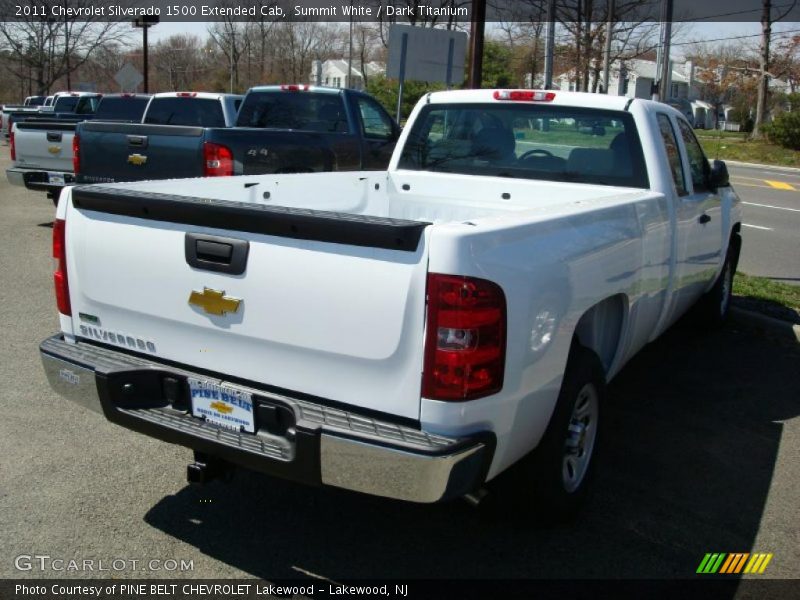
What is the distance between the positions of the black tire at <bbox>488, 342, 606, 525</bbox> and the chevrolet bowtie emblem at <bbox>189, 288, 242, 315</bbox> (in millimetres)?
1364

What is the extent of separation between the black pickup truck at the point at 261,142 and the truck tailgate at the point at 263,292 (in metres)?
5.47

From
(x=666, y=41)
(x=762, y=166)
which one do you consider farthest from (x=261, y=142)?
(x=762, y=166)

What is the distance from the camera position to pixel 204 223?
322 cm

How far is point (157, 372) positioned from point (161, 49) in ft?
246

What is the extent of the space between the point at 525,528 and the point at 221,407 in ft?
4.98

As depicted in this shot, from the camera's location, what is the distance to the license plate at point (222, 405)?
3.15 meters

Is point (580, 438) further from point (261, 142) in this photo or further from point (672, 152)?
point (261, 142)

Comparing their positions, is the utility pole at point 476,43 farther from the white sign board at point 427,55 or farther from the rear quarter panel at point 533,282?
the rear quarter panel at point 533,282

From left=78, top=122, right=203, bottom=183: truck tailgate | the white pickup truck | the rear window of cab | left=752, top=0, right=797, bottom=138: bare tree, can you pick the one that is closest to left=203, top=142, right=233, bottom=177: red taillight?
left=78, top=122, right=203, bottom=183: truck tailgate

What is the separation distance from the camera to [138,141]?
9.39 meters

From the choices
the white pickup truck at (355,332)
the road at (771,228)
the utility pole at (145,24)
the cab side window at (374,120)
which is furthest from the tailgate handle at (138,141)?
the utility pole at (145,24)

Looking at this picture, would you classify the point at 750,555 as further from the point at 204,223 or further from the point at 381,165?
the point at 381,165

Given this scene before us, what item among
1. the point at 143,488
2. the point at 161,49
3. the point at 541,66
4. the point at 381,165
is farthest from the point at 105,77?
the point at 143,488

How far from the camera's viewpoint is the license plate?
315cm
